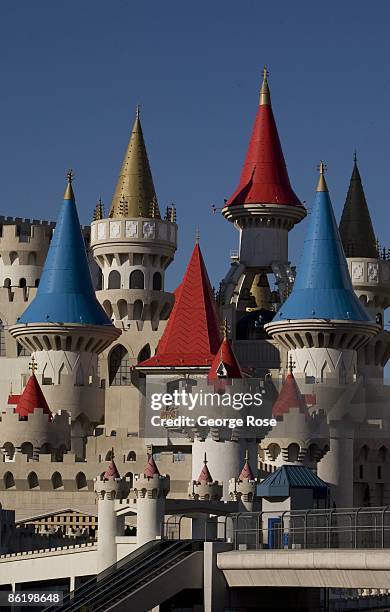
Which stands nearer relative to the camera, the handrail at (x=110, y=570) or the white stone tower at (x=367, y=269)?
the handrail at (x=110, y=570)

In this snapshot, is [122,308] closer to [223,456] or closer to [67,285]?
[67,285]

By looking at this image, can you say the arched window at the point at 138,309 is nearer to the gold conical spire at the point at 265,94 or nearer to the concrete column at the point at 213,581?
the gold conical spire at the point at 265,94

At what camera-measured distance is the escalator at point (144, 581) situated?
195 feet

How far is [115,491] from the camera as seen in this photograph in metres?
68.8

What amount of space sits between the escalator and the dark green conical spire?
122 ft

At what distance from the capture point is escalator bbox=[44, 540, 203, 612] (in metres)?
59.5

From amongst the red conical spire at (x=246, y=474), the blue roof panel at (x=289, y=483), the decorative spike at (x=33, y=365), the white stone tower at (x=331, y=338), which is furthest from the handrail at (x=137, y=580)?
the decorative spike at (x=33, y=365)

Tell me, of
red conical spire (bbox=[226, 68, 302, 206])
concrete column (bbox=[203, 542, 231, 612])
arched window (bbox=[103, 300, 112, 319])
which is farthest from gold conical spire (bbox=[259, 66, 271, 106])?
concrete column (bbox=[203, 542, 231, 612])

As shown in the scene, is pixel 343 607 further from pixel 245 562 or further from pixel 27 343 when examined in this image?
pixel 27 343

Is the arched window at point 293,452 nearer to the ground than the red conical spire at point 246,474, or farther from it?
farther from it

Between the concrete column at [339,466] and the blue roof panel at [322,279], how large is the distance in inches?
189

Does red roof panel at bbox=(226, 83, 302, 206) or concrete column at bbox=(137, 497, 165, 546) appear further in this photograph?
red roof panel at bbox=(226, 83, 302, 206)

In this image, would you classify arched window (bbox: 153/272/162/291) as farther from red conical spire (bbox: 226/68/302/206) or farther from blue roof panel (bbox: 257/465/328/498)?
blue roof panel (bbox: 257/465/328/498)

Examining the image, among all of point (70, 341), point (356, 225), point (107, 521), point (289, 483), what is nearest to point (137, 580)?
point (107, 521)
